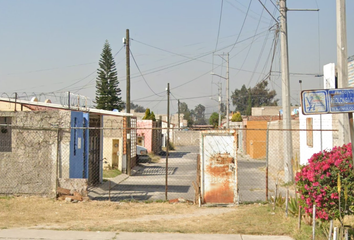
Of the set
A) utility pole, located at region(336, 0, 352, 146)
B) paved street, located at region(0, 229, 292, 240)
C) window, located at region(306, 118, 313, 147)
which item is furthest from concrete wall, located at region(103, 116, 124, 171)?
utility pole, located at region(336, 0, 352, 146)

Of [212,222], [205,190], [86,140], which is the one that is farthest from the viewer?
[86,140]

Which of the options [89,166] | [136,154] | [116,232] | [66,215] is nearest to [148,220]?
[116,232]

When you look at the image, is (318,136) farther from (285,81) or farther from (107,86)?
(107,86)

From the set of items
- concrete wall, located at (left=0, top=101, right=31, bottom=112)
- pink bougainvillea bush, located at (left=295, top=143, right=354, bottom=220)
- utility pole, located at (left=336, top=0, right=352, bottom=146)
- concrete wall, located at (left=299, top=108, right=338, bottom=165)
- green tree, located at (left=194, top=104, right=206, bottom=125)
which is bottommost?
pink bougainvillea bush, located at (left=295, top=143, right=354, bottom=220)

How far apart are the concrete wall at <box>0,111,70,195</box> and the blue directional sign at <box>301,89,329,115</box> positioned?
25.6 feet

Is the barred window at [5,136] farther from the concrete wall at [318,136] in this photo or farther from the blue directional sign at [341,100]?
the concrete wall at [318,136]

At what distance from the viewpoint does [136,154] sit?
28.2 meters

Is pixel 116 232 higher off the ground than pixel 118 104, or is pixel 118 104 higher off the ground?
pixel 118 104

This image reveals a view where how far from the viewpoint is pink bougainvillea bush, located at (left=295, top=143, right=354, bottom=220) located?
267 inches

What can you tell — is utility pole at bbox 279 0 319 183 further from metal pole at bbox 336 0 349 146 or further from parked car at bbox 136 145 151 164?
parked car at bbox 136 145 151 164

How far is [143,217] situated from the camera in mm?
9773

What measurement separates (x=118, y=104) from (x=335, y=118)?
42146mm

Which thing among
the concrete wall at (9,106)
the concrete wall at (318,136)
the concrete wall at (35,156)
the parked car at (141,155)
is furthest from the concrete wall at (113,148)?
the concrete wall at (35,156)

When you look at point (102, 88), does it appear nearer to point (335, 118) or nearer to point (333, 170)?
point (335, 118)
